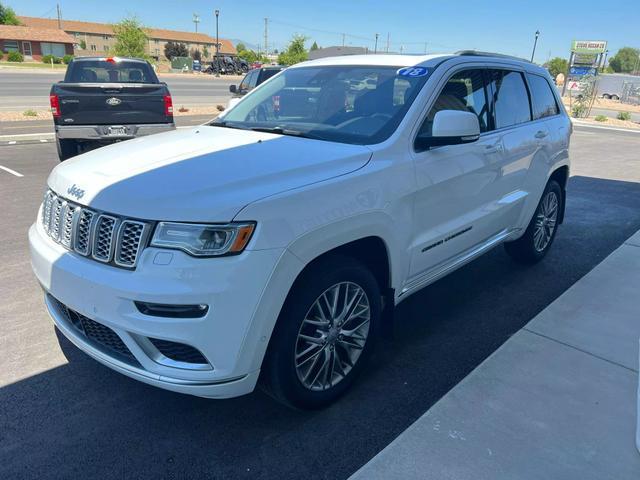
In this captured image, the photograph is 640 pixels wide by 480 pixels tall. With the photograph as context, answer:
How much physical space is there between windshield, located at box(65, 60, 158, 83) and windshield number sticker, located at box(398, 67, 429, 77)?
814 centimetres

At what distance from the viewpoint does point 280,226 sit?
2340 mm

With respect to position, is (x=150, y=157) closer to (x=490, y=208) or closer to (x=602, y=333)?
(x=490, y=208)

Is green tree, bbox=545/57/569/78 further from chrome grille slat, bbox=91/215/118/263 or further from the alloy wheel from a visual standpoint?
chrome grille slat, bbox=91/215/118/263

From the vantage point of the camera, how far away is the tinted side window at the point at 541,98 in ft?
15.8

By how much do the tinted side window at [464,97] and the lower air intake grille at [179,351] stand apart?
6.24 ft

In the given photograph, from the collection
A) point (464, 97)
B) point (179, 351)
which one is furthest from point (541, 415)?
point (464, 97)

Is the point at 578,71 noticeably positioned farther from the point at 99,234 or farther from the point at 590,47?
the point at 99,234

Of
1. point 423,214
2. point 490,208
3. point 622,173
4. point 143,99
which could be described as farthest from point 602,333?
point 622,173

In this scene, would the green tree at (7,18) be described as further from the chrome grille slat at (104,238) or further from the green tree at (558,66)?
the chrome grille slat at (104,238)

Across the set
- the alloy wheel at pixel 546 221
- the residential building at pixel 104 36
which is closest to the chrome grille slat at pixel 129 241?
the alloy wheel at pixel 546 221

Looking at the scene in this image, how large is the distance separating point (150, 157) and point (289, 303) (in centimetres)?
116

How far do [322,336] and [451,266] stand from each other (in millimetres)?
1388

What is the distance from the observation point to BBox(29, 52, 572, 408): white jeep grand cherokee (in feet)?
7.45

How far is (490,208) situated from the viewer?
13.2ft
